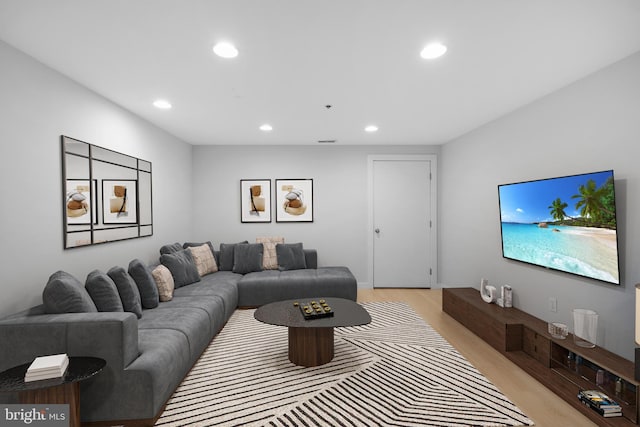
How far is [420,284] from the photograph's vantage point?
Answer: 5605 mm

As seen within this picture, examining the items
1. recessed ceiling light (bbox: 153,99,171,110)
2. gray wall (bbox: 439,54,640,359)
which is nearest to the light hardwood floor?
gray wall (bbox: 439,54,640,359)

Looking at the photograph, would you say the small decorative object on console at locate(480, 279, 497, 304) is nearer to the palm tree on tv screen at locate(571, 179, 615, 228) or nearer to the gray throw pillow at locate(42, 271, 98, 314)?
the palm tree on tv screen at locate(571, 179, 615, 228)

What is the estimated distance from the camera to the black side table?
1.64 m

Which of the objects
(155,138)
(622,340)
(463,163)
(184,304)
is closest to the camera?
(622,340)

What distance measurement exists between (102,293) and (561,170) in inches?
161

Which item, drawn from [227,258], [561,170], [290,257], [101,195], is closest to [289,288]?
[290,257]

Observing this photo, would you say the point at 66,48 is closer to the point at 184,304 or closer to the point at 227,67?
the point at 227,67

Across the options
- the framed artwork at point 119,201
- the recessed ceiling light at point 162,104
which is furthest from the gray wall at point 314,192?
the recessed ceiling light at point 162,104

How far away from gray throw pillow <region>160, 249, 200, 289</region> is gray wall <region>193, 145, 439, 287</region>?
1348mm

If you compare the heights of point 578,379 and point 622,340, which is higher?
point 622,340

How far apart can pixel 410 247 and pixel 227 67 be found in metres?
4.21

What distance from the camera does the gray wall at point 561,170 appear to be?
2.35 metres

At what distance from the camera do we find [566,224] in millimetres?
2756

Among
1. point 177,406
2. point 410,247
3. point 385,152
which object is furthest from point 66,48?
point 410,247
